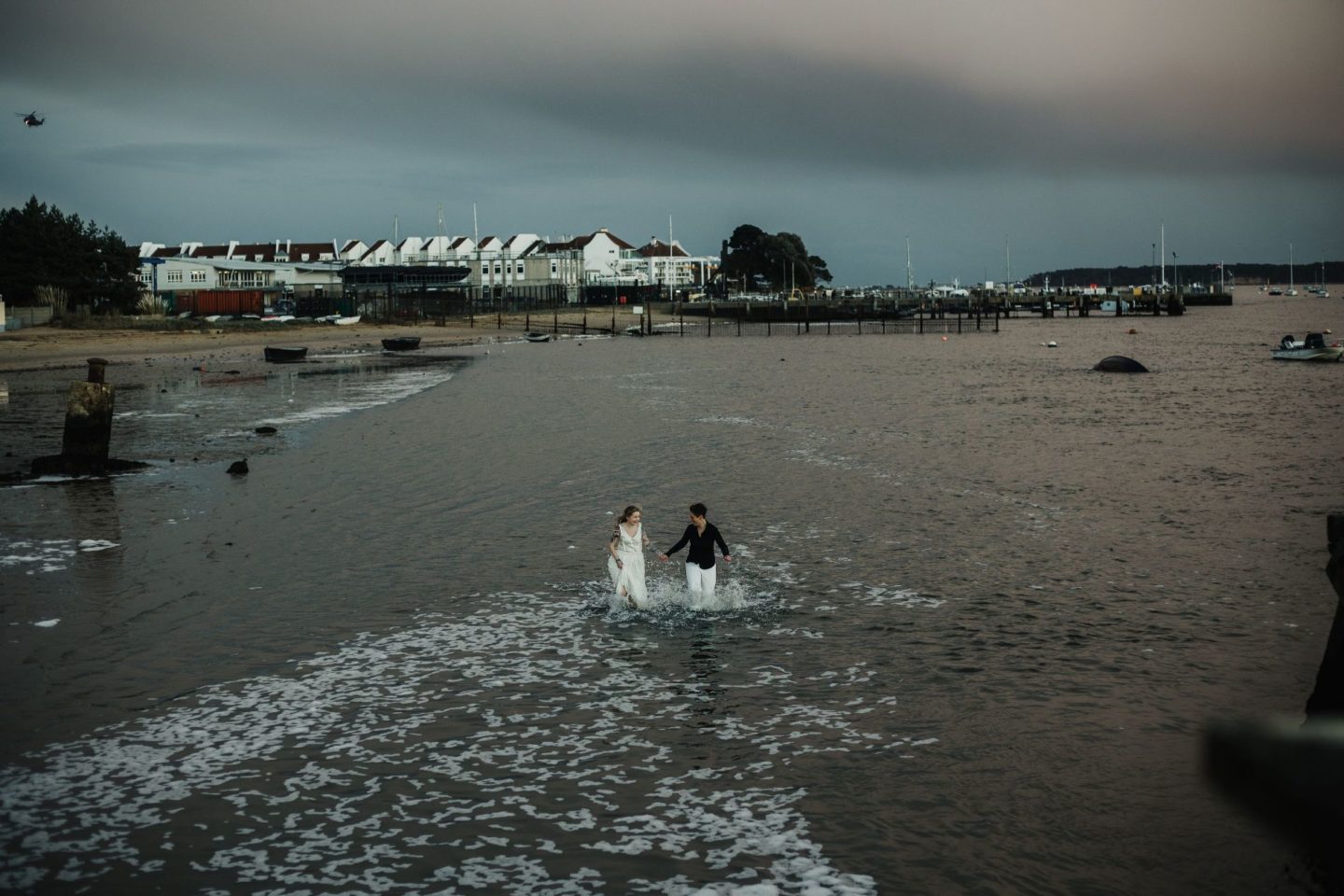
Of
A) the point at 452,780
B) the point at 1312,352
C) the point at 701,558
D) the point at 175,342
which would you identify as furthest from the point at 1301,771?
the point at 175,342

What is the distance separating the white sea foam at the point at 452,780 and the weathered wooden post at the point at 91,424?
1606 cm

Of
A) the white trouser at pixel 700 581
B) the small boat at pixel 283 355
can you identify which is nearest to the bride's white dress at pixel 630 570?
the white trouser at pixel 700 581

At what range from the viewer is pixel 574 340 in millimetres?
112312

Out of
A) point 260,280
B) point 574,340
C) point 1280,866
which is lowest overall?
point 1280,866

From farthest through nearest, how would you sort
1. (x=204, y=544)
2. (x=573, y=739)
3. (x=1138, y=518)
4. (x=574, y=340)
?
(x=574, y=340) < (x=1138, y=518) < (x=204, y=544) < (x=573, y=739)

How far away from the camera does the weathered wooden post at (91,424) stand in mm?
25828

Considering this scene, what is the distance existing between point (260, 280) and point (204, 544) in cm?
14515

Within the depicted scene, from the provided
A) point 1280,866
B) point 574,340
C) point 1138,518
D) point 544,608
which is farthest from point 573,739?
point 574,340

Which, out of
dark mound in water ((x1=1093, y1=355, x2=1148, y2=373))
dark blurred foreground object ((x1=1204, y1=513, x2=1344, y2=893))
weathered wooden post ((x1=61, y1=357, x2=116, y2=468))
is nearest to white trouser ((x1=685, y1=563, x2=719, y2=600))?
dark blurred foreground object ((x1=1204, y1=513, x2=1344, y2=893))

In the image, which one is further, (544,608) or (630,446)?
(630,446)

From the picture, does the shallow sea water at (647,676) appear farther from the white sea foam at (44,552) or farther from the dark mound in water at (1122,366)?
the dark mound in water at (1122,366)

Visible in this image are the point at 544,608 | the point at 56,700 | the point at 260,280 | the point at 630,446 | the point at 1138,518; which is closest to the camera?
the point at 56,700

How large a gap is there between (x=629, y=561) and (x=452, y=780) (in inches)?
225

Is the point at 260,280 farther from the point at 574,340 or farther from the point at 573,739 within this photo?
the point at 573,739
